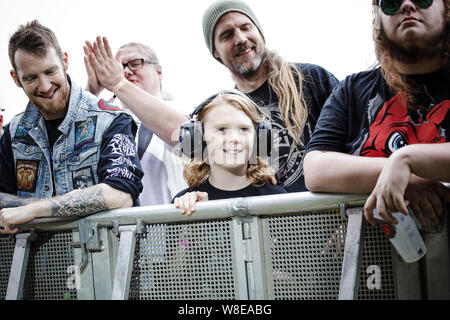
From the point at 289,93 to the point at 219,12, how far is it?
0.58m

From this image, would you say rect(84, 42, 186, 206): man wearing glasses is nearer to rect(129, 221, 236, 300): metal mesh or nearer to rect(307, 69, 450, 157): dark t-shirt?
rect(129, 221, 236, 300): metal mesh

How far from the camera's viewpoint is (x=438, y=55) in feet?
5.42

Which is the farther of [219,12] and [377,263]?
[219,12]

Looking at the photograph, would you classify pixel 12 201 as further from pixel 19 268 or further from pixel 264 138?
pixel 264 138

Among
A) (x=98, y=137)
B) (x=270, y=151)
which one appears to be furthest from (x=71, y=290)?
(x=270, y=151)

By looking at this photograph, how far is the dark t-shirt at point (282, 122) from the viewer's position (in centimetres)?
225

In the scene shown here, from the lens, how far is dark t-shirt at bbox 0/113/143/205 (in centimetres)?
212

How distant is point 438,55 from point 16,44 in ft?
6.46

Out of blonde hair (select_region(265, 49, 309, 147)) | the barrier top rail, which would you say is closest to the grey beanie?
blonde hair (select_region(265, 49, 309, 147))

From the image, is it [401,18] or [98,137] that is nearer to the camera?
[401,18]

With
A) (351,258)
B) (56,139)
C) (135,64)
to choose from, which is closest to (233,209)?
(351,258)

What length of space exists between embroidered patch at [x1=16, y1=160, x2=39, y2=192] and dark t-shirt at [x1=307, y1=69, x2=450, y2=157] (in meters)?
1.39

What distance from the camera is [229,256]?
5.44ft
